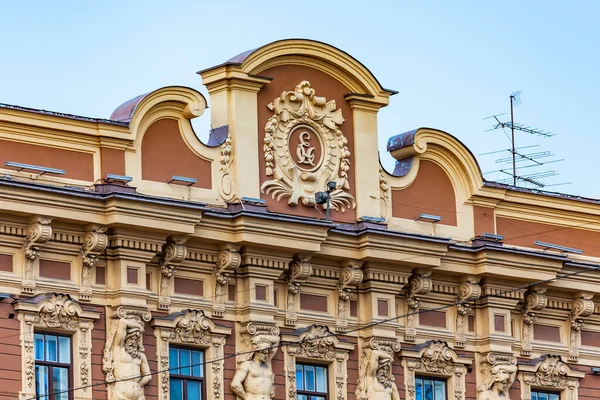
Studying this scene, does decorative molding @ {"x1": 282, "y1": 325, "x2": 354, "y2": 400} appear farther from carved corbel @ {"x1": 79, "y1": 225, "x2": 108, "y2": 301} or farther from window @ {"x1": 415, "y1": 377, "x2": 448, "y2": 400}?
carved corbel @ {"x1": 79, "y1": 225, "x2": 108, "y2": 301}

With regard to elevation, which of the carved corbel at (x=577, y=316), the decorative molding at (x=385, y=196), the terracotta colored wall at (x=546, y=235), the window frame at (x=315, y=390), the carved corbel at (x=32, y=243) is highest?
the decorative molding at (x=385, y=196)

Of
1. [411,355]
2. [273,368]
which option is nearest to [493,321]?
[411,355]

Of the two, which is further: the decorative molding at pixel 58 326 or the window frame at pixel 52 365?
the window frame at pixel 52 365

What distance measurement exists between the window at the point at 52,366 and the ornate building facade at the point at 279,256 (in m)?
0.04

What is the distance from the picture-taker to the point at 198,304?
42.2 metres

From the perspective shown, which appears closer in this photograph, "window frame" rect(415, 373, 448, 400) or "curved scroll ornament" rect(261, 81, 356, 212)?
"curved scroll ornament" rect(261, 81, 356, 212)

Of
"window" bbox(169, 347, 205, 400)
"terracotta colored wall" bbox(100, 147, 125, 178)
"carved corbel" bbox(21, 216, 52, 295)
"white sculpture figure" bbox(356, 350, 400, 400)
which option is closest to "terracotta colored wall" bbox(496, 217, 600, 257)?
"white sculpture figure" bbox(356, 350, 400, 400)

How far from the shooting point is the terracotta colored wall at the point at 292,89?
43594 mm

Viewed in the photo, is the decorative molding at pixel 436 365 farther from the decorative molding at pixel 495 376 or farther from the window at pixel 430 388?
the decorative molding at pixel 495 376

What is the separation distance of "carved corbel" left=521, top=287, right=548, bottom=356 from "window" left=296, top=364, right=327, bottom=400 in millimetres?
4755

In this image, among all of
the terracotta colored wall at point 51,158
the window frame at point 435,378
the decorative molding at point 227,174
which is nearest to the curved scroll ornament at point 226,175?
the decorative molding at point 227,174


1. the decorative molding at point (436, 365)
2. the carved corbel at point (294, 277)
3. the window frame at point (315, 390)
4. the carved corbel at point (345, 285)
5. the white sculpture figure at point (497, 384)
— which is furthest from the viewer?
the white sculpture figure at point (497, 384)

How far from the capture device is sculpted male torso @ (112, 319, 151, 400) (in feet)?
133

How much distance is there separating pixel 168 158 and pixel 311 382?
5008 mm
